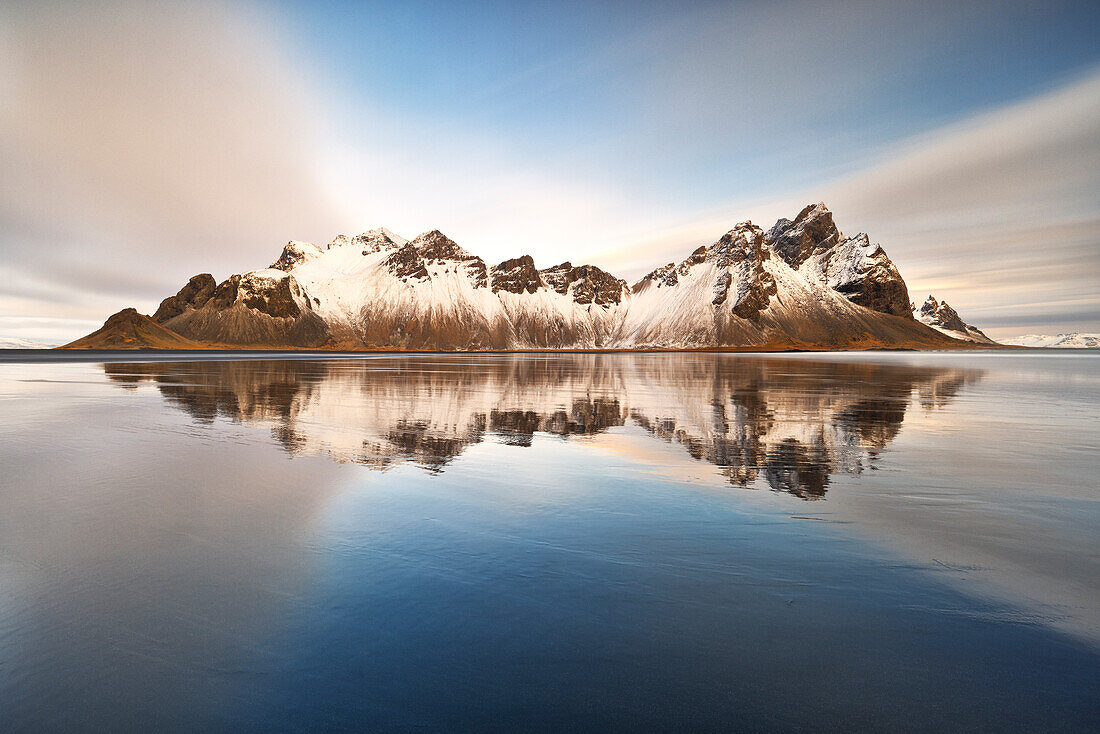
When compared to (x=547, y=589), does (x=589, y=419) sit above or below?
above

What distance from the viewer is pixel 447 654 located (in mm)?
5488

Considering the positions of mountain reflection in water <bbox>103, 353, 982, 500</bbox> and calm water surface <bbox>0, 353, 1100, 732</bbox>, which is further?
mountain reflection in water <bbox>103, 353, 982, 500</bbox>

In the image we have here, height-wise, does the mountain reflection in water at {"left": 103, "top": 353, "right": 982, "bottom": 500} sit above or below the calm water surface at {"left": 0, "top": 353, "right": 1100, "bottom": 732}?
above

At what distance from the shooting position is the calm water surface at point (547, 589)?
4805 millimetres

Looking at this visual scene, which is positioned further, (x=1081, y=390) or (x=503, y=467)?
(x=1081, y=390)

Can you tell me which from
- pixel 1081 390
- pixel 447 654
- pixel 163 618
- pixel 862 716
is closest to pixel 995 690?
pixel 862 716

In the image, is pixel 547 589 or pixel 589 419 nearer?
pixel 547 589

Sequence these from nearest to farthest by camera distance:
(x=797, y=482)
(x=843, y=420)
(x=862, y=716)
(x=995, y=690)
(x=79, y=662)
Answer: (x=862, y=716)
(x=995, y=690)
(x=79, y=662)
(x=797, y=482)
(x=843, y=420)

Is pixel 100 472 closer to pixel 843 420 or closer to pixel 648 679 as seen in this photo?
pixel 648 679

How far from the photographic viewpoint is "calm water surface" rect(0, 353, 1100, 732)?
4805mm

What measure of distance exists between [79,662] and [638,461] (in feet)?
38.3

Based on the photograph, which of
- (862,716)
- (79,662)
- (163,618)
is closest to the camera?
(862,716)

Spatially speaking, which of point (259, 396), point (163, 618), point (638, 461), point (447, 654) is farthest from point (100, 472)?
point (259, 396)

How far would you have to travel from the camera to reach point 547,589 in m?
6.89
